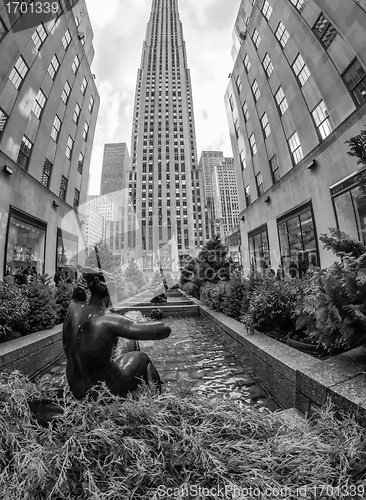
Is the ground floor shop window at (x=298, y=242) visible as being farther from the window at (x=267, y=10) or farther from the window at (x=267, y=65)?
the window at (x=267, y=10)

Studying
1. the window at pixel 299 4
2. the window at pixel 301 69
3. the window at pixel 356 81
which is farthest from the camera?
the window at pixel 299 4

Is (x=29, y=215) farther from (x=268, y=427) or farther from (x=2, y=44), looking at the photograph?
(x=268, y=427)

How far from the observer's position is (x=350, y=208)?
12.3 metres

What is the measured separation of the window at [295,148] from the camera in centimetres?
1717

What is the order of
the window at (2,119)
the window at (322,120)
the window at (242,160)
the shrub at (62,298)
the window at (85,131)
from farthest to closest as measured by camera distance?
the window at (85,131) → the window at (242,160) → the window at (2,119) → the window at (322,120) → the shrub at (62,298)

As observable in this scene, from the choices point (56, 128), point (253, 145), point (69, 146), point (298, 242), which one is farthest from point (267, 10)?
point (69, 146)

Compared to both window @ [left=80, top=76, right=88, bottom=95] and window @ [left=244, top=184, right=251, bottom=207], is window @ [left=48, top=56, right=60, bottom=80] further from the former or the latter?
window @ [left=244, top=184, right=251, bottom=207]

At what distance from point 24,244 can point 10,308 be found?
13.2 m

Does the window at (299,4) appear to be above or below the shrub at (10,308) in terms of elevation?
above

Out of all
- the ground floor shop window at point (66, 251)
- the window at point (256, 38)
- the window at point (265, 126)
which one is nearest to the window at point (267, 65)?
the window at point (256, 38)

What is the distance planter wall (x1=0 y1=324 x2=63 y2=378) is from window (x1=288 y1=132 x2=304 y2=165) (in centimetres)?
1832

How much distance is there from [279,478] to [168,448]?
0.62 meters

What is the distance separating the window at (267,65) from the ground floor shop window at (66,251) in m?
23.2

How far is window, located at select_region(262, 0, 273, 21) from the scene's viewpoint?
20.0 metres
